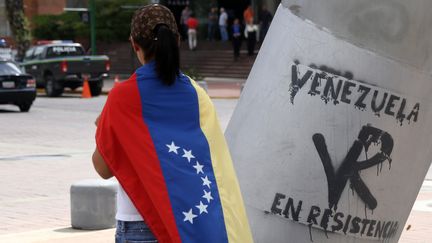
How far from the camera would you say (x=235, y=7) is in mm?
52188

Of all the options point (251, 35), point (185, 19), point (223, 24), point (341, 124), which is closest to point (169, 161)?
point (341, 124)

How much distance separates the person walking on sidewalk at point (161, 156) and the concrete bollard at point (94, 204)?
500 cm

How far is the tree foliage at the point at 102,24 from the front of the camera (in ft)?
159

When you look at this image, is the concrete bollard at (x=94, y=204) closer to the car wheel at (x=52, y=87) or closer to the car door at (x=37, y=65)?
the car wheel at (x=52, y=87)

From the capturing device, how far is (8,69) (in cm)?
2614

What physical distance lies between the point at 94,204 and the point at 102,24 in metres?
40.5

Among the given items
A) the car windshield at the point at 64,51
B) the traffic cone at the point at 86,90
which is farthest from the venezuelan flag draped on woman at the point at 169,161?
the car windshield at the point at 64,51

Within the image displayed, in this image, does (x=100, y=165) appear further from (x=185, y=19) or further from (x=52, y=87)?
(x=185, y=19)

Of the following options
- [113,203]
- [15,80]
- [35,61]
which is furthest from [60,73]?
[113,203]

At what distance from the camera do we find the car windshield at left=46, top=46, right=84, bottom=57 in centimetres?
3422

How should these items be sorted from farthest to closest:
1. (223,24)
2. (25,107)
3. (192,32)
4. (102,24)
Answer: (102,24) → (223,24) → (192,32) → (25,107)

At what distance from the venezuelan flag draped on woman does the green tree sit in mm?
38942

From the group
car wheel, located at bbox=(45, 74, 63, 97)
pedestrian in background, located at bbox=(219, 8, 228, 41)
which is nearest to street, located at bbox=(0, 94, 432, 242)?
car wheel, located at bbox=(45, 74, 63, 97)

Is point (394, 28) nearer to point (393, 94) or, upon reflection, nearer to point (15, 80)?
point (393, 94)
